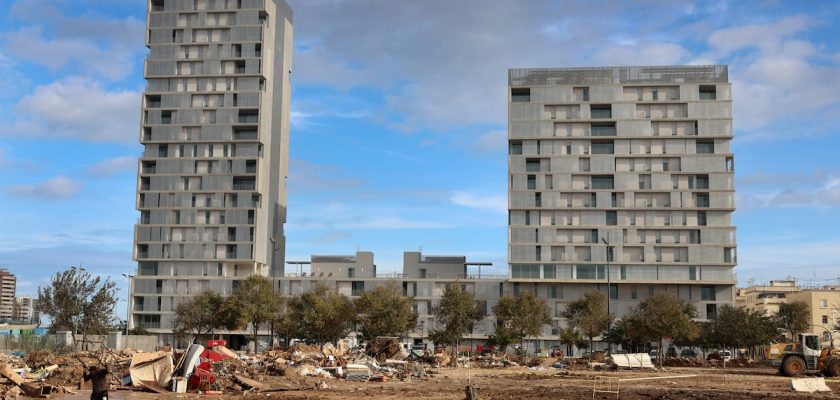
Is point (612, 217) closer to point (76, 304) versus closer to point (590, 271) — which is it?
point (590, 271)

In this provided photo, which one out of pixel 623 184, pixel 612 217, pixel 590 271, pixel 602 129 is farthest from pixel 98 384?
pixel 602 129

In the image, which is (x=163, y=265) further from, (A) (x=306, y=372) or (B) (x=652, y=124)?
(A) (x=306, y=372)

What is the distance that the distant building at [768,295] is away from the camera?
466 ft

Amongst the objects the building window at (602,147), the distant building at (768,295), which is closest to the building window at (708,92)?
the building window at (602,147)

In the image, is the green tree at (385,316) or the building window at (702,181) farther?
the building window at (702,181)

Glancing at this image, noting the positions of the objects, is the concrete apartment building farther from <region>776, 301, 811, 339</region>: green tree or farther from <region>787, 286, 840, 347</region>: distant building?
<region>787, 286, 840, 347</region>: distant building

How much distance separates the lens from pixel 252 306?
90.1 metres

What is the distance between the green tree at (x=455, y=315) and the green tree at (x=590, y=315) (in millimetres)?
11554

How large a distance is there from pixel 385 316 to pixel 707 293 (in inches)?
1915

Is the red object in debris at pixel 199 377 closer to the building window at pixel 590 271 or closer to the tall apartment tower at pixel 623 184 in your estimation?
the tall apartment tower at pixel 623 184

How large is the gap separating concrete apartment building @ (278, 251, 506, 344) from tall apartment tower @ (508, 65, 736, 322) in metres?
5.66

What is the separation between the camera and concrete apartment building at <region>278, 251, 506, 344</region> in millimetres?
113562

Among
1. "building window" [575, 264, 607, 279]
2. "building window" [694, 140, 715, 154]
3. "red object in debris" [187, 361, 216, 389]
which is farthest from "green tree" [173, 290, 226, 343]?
"building window" [694, 140, 715, 154]

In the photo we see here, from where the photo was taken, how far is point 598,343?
106562 millimetres
